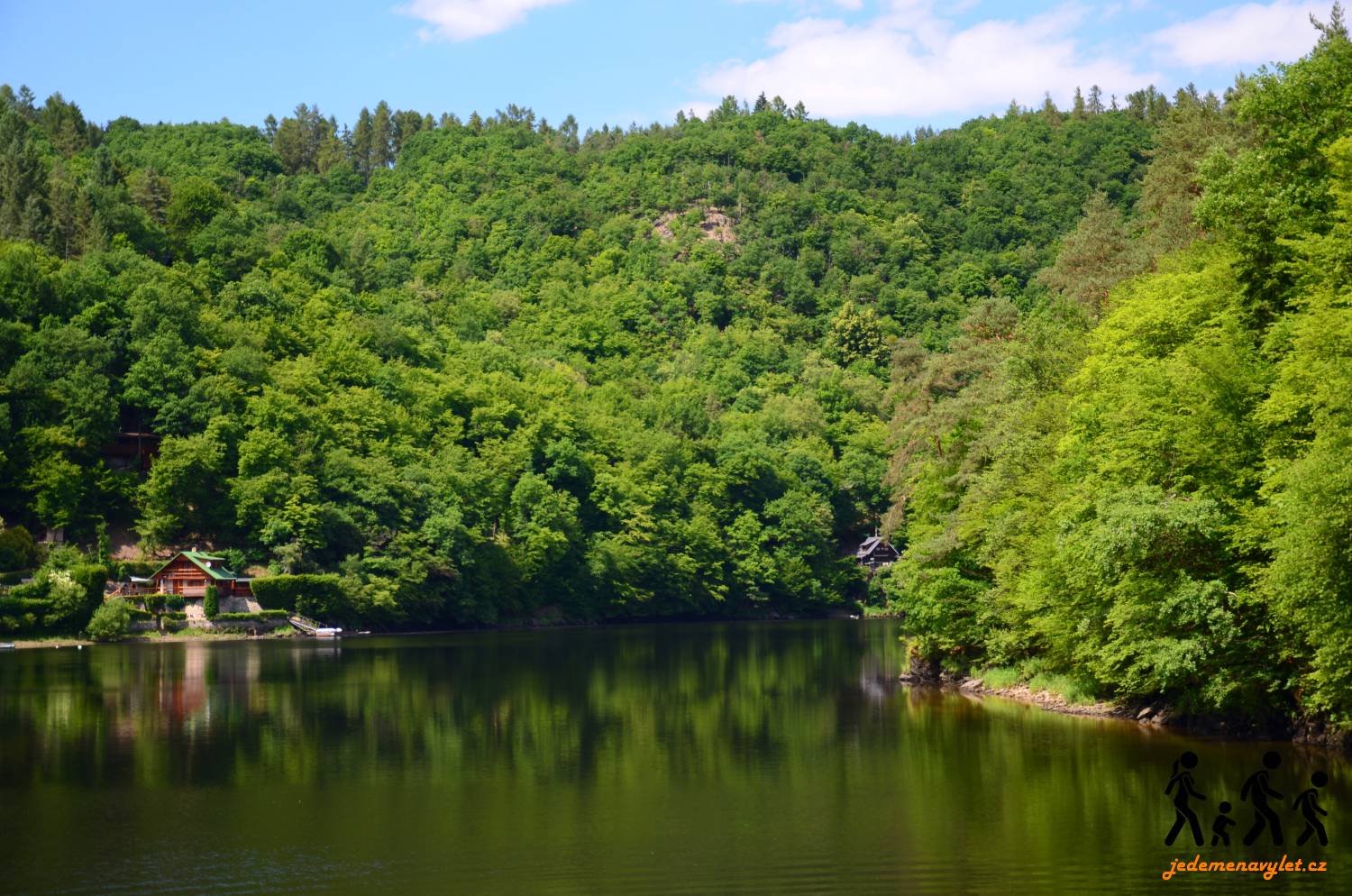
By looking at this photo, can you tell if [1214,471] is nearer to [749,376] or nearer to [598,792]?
[598,792]

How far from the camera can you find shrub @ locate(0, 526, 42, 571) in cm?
8106

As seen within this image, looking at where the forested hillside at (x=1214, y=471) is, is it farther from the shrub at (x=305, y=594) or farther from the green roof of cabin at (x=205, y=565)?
the green roof of cabin at (x=205, y=565)

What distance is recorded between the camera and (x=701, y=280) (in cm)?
16962

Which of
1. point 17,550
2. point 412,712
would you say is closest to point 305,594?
point 17,550

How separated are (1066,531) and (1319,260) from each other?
9.82 m

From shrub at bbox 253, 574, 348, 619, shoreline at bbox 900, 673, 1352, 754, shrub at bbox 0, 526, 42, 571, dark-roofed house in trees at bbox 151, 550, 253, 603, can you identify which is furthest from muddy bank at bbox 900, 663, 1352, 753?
shrub at bbox 0, 526, 42, 571

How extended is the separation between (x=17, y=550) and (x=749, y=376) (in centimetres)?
8942

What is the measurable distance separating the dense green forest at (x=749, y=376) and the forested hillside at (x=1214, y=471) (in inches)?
5.1

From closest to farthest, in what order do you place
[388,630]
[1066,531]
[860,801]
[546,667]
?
[860,801], [1066,531], [546,667], [388,630]

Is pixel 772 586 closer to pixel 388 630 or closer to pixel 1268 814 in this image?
pixel 388 630

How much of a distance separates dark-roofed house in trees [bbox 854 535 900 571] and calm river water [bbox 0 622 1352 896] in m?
80.9

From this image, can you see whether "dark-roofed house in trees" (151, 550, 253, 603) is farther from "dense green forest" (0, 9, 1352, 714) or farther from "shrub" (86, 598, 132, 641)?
"shrub" (86, 598, 132, 641)

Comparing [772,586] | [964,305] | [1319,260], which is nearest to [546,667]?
[1319,260]

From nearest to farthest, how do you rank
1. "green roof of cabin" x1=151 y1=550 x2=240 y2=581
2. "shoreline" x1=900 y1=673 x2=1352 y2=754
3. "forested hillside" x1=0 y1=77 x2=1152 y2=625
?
"shoreline" x1=900 y1=673 x2=1352 y2=754 < "green roof of cabin" x1=151 y1=550 x2=240 y2=581 < "forested hillside" x1=0 y1=77 x2=1152 y2=625
